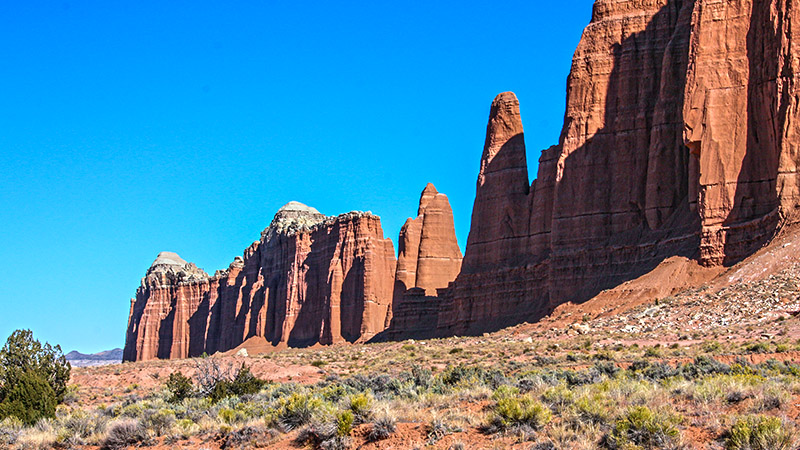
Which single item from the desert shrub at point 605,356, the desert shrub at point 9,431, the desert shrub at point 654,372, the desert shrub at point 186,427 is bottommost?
the desert shrub at point 9,431

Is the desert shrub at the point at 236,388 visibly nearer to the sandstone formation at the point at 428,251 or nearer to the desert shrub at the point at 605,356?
the desert shrub at the point at 605,356

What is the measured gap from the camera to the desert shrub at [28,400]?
23.3 metres

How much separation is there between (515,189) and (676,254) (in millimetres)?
23181

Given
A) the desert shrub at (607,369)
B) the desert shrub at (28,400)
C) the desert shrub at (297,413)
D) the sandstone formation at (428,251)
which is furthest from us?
the sandstone formation at (428,251)

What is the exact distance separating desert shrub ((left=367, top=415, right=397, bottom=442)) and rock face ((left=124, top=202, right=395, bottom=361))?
74.8 metres

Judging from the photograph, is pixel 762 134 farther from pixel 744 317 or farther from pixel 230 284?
pixel 230 284

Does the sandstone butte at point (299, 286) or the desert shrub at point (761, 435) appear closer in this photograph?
the desert shrub at point (761, 435)

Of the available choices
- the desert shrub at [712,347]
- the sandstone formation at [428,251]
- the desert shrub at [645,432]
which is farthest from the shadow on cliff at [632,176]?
the desert shrub at [645,432]

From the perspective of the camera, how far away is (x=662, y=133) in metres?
55.2

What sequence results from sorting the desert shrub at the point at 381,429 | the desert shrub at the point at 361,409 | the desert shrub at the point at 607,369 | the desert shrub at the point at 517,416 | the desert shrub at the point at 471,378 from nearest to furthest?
1. the desert shrub at the point at 517,416
2. the desert shrub at the point at 381,429
3. the desert shrub at the point at 361,409
4. the desert shrub at the point at 471,378
5. the desert shrub at the point at 607,369

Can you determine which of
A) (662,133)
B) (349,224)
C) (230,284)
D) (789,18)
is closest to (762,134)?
(789,18)

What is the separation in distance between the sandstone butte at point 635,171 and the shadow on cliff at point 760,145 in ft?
0.24

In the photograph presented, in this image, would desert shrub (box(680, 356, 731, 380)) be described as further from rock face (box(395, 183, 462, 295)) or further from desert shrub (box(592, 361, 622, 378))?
rock face (box(395, 183, 462, 295))

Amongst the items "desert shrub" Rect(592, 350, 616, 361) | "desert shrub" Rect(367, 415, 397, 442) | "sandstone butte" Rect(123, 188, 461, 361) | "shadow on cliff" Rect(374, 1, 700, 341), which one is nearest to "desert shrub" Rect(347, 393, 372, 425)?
"desert shrub" Rect(367, 415, 397, 442)
